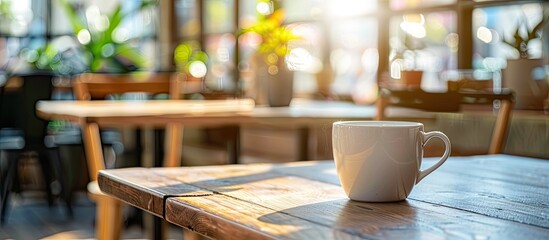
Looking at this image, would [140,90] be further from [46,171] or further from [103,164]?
[46,171]

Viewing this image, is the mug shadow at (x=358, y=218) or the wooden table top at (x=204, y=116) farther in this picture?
the wooden table top at (x=204, y=116)

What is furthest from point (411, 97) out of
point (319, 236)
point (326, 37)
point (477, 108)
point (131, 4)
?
point (131, 4)

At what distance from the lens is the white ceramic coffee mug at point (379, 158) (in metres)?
0.85

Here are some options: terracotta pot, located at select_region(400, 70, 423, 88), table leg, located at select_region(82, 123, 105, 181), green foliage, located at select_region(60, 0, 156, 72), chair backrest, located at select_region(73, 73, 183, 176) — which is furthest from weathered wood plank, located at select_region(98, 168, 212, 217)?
green foliage, located at select_region(60, 0, 156, 72)

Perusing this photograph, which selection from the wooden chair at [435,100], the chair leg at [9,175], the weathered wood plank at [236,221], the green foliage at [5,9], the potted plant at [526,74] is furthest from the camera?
the green foliage at [5,9]

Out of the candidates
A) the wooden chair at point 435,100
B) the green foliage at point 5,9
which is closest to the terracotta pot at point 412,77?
the wooden chair at point 435,100

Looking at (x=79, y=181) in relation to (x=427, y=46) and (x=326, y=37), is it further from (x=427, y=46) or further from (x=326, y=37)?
(x=427, y=46)

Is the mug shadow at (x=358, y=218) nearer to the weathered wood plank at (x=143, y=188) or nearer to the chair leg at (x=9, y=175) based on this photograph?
the weathered wood plank at (x=143, y=188)

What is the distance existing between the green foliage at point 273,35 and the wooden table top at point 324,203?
1.70 m

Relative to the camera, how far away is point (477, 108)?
3.16m

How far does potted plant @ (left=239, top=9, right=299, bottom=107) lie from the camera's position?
2908 mm

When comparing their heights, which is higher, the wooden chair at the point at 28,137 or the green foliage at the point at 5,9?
the green foliage at the point at 5,9

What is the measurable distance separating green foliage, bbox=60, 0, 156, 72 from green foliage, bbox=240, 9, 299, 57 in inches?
154

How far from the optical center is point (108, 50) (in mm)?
6930
